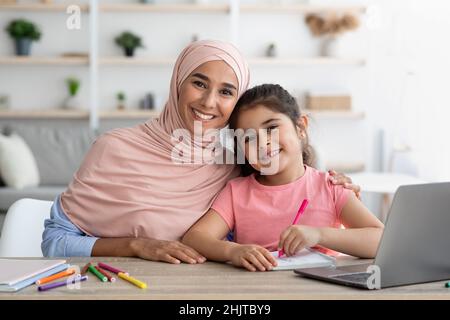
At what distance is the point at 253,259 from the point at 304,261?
0.11 metres

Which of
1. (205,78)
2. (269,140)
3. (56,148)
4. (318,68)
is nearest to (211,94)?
(205,78)

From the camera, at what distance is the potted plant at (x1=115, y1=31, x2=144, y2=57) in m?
5.65

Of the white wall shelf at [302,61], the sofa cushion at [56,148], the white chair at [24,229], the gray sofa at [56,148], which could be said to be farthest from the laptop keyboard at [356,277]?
the white wall shelf at [302,61]

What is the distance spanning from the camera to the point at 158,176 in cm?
190

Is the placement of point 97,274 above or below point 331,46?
below

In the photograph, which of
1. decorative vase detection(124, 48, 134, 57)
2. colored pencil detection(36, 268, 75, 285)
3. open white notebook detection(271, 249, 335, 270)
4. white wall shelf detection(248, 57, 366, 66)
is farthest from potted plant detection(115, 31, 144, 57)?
colored pencil detection(36, 268, 75, 285)

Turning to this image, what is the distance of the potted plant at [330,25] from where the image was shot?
5.72m

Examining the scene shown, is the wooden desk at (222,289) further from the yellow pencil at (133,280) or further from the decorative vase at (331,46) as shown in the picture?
the decorative vase at (331,46)

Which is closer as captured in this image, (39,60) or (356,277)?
(356,277)

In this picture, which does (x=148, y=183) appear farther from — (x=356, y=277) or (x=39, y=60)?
(x=39, y=60)

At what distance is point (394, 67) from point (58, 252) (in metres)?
4.59

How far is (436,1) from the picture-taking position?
5.74 meters
